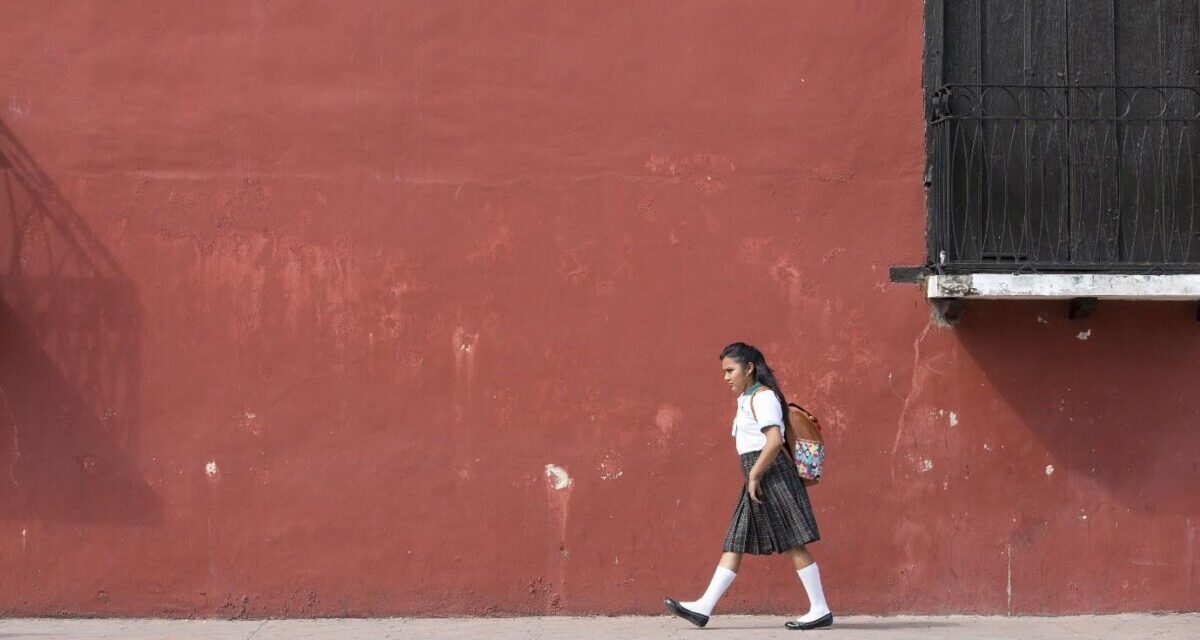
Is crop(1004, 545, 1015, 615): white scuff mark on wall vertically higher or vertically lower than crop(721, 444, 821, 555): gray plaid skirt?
lower

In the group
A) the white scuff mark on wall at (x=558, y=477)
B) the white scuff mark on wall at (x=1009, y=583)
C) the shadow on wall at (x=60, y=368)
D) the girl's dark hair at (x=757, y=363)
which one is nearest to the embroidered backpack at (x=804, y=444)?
the girl's dark hair at (x=757, y=363)

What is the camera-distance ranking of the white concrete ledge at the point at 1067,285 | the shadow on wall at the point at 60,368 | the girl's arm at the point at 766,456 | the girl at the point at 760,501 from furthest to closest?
the shadow on wall at the point at 60,368, the white concrete ledge at the point at 1067,285, the girl at the point at 760,501, the girl's arm at the point at 766,456

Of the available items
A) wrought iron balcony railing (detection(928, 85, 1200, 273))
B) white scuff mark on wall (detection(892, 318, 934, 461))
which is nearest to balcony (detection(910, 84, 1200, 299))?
wrought iron balcony railing (detection(928, 85, 1200, 273))

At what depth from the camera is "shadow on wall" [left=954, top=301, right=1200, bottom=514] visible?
684cm

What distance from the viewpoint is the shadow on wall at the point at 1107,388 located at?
269 inches

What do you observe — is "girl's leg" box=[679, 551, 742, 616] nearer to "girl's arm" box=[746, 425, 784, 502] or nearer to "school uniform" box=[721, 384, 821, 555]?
"school uniform" box=[721, 384, 821, 555]

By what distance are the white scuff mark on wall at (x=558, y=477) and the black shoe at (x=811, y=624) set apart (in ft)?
4.24

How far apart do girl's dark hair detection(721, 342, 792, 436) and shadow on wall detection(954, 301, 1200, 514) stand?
123 centimetres

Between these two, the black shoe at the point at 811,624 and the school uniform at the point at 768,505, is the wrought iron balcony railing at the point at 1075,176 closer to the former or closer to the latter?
the school uniform at the point at 768,505

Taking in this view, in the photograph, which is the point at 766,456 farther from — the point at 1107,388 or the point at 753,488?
the point at 1107,388

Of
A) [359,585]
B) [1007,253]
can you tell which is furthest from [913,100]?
[359,585]

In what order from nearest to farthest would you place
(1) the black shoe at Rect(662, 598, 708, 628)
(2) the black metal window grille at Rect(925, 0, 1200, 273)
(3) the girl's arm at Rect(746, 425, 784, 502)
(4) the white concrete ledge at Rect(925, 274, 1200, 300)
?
(3) the girl's arm at Rect(746, 425, 784, 502) < (1) the black shoe at Rect(662, 598, 708, 628) < (4) the white concrete ledge at Rect(925, 274, 1200, 300) < (2) the black metal window grille at Rect(925, 0, 1200, 273)

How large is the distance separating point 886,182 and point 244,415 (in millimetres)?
3457

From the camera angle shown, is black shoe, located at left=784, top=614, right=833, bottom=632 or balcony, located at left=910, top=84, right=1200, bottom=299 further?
balcony, located at left=910, top=84, right=1200, bottom=299
